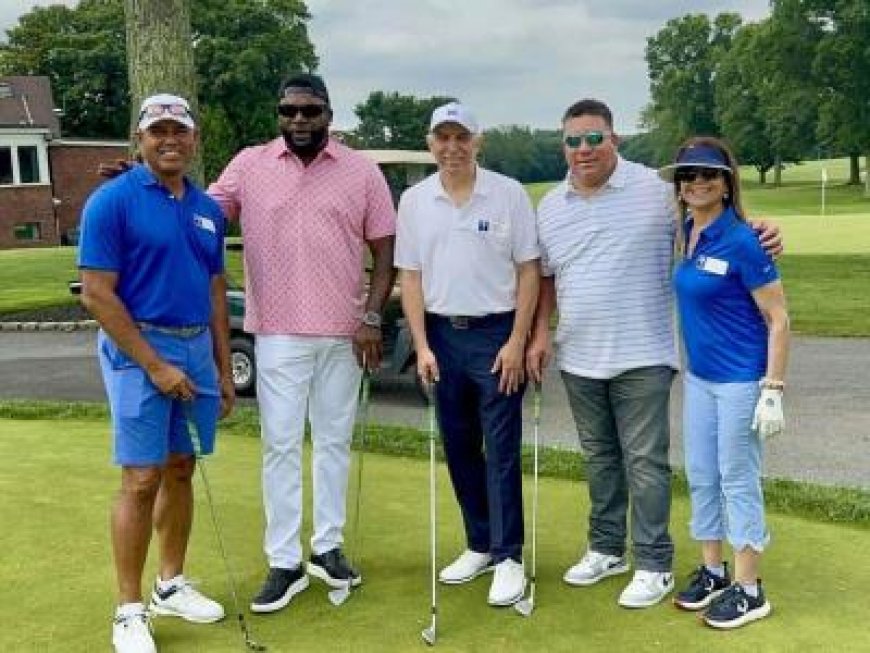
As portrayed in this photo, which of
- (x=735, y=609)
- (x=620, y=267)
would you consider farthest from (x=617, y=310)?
(x=735, y=609)

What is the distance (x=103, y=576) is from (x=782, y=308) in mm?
3002

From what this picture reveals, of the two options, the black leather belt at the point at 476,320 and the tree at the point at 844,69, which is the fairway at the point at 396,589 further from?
the tree at the point at 844,69

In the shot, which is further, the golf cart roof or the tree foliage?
the tree foliage

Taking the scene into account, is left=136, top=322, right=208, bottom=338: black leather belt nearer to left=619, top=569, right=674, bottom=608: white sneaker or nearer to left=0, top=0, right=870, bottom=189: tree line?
left=619, top=569, right=674, bottom=608: white sneaker

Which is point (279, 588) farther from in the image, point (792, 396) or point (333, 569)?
point (792, 396)

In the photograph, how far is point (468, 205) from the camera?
4.35 meters

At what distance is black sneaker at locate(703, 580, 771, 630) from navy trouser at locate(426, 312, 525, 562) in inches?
34.0

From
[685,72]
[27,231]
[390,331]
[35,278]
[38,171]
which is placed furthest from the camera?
[685,72]

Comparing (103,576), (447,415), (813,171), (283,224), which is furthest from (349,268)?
(813,171)

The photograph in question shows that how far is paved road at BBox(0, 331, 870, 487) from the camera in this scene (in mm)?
7504

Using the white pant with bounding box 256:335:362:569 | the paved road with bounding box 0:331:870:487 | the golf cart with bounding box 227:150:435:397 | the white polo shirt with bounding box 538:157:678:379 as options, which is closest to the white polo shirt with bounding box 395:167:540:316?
the white polo shirt with bounding box 538:157:678:379

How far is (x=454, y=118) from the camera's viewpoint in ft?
14.0

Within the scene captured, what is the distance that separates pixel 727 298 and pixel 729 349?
197 millimetres

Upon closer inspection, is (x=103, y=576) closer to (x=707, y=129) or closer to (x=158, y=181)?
(x=158, y=181)
